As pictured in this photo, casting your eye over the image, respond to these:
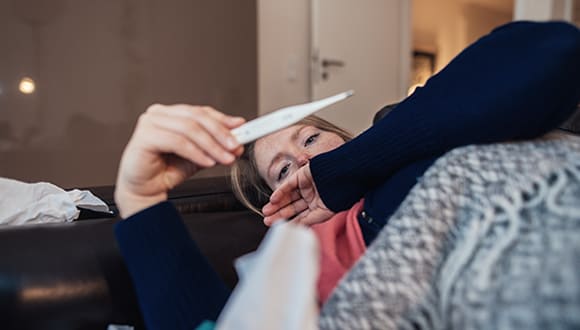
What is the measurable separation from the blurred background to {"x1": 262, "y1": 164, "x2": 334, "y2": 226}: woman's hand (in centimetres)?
119

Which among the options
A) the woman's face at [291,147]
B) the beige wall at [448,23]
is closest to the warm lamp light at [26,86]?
the woman's face at [291,147]

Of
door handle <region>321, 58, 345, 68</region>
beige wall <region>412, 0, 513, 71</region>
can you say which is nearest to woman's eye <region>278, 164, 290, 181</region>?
door handle <region>321, 58, 345, 68</region>

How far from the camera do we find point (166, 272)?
0.61 metres

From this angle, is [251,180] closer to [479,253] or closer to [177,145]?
→ [177,145]

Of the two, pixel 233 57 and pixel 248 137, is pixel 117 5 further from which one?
pixel 248 137

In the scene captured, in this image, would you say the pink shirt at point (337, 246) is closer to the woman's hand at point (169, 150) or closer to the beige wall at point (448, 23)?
the woman's hand at point (169, 150)

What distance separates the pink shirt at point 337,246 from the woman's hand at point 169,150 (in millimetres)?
196

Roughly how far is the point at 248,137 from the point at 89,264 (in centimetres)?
32

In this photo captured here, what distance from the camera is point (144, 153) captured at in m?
0.61

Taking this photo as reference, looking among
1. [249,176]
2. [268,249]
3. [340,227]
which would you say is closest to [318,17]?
[249,176]

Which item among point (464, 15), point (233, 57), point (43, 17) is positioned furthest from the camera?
point (464, 15)

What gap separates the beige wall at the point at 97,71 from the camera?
1.76 metres

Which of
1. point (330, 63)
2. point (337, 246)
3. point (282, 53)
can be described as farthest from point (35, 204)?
point (330, 63)

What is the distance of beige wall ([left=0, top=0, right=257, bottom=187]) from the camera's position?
1.76 m
